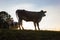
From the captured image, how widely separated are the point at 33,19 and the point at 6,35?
35.1 feet

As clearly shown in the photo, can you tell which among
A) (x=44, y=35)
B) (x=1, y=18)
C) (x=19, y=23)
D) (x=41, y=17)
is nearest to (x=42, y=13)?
(x=41, y=17)

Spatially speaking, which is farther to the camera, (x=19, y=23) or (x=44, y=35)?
(x=19, y=23)

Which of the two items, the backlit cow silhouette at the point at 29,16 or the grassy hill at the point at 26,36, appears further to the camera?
the backlit cow silhouette at the point at 29,16

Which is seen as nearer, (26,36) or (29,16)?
(26,36)

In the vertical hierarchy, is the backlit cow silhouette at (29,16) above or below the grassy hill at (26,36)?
above

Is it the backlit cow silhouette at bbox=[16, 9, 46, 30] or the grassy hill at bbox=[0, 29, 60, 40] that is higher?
Result: the backlit cow silhouette at bbox=[16, 9, 46, 30]

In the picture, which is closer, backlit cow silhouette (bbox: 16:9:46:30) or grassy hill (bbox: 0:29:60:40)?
grassy hill (bbox: 0:29:60:40)

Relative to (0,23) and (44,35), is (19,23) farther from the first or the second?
(44,35)

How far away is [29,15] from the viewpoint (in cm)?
2292

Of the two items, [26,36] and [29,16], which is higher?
[29,16]

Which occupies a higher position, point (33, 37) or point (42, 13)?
point (42, 13)

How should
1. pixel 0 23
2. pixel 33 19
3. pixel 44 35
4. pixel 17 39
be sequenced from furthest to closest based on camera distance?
1. pixel 33 19
2. pixel 0 23
3. pixel 44 35
4. pixel 17 39

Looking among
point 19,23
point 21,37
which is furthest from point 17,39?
point 19,23

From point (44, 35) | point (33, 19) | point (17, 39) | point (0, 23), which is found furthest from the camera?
point (33, 19)
